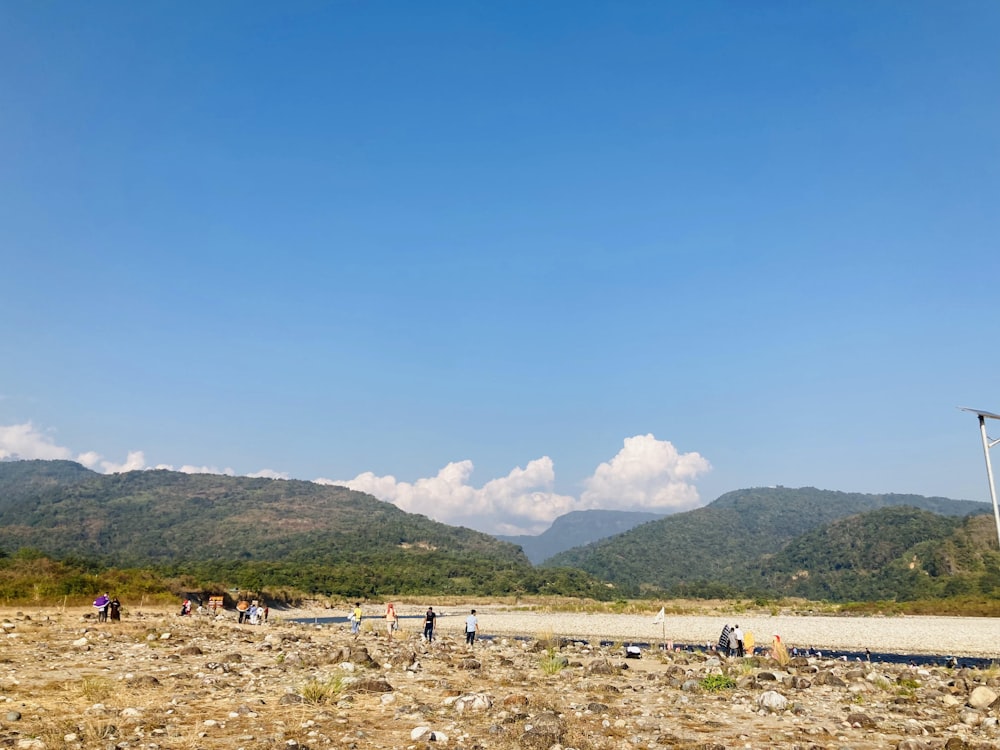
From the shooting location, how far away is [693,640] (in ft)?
174

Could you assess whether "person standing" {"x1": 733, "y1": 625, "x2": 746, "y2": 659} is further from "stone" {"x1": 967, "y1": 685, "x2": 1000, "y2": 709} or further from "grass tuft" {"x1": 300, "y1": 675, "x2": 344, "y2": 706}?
"grass tuft" {"x1": 300, "y1": 675, "x2": 344, "y2": 706}

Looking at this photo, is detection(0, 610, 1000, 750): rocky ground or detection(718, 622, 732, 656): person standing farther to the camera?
detection(718, 622, 732, 656): person standing

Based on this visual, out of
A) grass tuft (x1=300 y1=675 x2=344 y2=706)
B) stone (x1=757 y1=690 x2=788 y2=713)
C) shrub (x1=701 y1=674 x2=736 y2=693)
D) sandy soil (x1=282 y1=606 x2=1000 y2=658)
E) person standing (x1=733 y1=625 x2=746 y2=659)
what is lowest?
sandy soil (x1=282 y1=606 x2=1000 y2=658)

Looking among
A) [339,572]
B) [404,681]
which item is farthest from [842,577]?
[404,681]

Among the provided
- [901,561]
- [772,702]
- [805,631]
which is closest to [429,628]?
[772,702]

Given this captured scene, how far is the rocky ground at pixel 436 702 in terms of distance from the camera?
11.4 meters

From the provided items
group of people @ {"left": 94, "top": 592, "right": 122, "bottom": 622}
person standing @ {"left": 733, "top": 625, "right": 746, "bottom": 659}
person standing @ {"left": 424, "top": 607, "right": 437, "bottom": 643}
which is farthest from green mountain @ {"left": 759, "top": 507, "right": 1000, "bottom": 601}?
group of people @ {"left": 94, "top": 592, "right": 122, "bottom": 622}

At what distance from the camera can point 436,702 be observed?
15062 mm

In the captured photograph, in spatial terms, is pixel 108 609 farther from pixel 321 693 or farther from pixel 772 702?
pixel 772 702

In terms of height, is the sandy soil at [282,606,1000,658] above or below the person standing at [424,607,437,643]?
below

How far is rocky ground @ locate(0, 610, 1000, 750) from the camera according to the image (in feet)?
37.3

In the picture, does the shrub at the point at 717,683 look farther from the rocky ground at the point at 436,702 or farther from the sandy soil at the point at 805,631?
the sandy soil at the point at 805,631

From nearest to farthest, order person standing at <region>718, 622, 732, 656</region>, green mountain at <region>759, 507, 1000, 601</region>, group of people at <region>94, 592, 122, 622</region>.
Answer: person standing at <region>718, 622, 732, 656</region> < group of people at <region>94, 592, 122, 622</region> < green mountain at <region>759, 507, 1000, 601</region>

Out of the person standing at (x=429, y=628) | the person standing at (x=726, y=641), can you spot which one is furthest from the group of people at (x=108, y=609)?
the person standing at (x=726, y=641)
